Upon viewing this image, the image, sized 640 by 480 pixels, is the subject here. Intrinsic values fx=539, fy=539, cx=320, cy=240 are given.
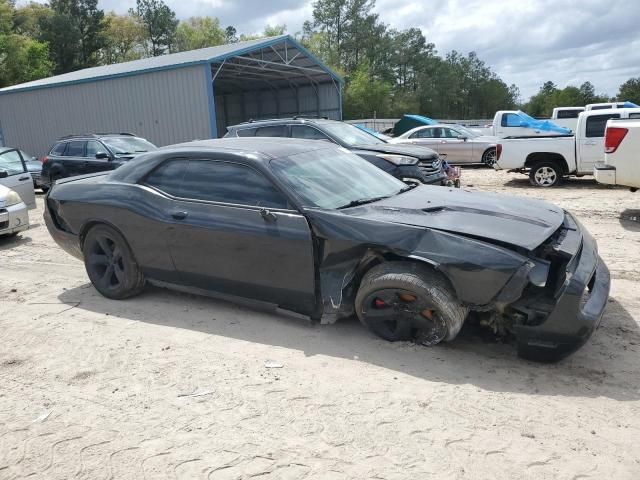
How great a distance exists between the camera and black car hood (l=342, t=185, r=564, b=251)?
145 inches

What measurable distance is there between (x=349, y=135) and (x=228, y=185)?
6.40 m

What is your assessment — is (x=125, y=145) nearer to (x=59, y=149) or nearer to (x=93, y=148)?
(x=93, y=148)

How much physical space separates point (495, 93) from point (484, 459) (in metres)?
95.6

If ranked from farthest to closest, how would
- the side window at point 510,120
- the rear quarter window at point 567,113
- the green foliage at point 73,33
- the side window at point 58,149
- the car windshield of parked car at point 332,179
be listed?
the green foliage at point 73,33
the rear quarter window at point 567,113
the side window at point 510,120
the side window at point 58,149
the car windshield of parked car at point 332,179

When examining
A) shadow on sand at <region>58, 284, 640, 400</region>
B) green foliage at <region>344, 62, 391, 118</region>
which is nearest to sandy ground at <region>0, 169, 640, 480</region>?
shadow on sand at <region>58, 284, 640, 400</region>

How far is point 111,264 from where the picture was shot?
208 inches

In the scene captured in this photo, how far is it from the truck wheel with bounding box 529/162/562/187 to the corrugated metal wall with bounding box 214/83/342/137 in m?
14.3

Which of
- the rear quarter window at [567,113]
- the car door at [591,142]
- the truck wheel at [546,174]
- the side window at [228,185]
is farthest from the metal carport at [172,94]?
the side window at [228,185]

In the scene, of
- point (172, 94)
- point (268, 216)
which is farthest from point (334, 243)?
point (172, 94)

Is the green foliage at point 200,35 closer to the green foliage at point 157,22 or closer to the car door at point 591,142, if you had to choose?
the green foliage at point 157,22

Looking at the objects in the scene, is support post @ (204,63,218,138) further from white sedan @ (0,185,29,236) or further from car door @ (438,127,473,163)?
white sedan @ (0,185,29,236)

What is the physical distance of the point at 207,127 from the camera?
18.3m

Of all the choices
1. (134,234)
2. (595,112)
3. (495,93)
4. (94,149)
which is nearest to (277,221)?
(134,234)

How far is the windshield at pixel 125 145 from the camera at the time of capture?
12320 millimetres
